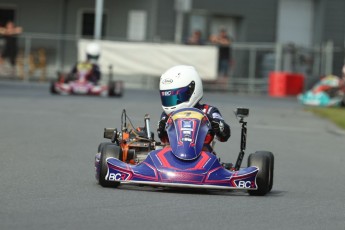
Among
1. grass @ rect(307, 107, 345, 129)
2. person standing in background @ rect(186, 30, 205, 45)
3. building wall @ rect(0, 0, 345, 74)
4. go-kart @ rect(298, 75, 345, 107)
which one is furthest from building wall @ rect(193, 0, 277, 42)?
grass @ rect(307, 107, 345, 129)

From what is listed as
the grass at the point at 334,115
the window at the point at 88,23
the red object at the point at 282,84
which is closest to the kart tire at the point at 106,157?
the grass at the point at 334,115

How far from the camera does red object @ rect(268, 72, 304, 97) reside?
3209 centimetres

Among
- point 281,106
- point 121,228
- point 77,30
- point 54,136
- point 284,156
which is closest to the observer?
point 121,228

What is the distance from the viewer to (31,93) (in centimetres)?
2650

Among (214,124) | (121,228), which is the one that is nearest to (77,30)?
(214,124)

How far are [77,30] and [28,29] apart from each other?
5.10 ft

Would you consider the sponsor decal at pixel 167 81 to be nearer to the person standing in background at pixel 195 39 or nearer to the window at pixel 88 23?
the person standing in background at pixel 195 39

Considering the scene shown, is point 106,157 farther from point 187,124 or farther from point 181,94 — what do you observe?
point 181,94

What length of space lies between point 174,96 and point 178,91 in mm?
60

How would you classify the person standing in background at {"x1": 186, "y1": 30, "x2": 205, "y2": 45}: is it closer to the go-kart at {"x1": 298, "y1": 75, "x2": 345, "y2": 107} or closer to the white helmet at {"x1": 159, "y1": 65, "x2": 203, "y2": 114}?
the go-kart at {"x1": 298, "y1": 75, "x2": 345, "y2": 107}

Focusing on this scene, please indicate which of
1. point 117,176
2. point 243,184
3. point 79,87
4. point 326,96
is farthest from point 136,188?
point 326,96

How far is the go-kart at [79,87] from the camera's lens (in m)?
26.6

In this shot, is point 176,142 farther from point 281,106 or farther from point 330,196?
point 281,106

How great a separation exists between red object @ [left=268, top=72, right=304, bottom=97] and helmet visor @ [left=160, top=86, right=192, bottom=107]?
2214 centimetres
